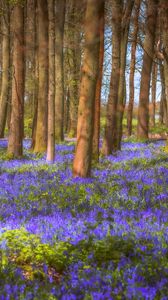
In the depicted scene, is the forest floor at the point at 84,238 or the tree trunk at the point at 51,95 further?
the tree trunk at the point at 51,95

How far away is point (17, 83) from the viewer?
17.0m

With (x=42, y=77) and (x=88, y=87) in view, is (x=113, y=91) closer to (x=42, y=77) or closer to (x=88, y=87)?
(x=42, y=77)

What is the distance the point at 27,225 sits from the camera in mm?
6500

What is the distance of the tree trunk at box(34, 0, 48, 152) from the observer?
1772cm

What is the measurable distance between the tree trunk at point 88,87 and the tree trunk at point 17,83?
578 cm

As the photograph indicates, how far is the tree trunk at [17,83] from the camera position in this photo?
1673 cm

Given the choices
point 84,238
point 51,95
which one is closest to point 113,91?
point 51,95

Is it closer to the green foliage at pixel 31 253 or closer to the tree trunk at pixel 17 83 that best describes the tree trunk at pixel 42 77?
the tree trunk at pixel 17 83

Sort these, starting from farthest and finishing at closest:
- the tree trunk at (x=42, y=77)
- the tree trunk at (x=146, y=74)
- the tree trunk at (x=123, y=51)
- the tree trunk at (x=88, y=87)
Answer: the tree trunk at (x=146, y=74)
the tree trunk at (x=123, y=51)
the tree trunk at (x=42, y=77)
the tree trunk at (x=88, y=87)

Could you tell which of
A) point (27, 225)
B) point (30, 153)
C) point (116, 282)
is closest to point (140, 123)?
point (30, 153)

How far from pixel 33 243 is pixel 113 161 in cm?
916

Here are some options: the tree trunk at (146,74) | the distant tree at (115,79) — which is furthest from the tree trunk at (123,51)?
the tree trunk at (146,74)

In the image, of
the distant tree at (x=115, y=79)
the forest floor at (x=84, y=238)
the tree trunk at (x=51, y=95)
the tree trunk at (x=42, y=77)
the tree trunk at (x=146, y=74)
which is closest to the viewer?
the forest floor at (x=84, y=238)

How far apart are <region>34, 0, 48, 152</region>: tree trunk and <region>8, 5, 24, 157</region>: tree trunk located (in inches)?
42.4
